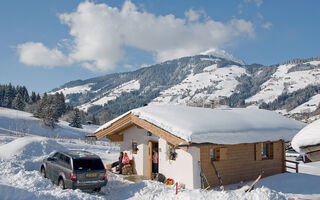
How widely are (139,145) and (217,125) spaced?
5.31 meters

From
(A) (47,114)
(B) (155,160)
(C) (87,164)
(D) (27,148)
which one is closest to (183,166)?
(B) (155,160)

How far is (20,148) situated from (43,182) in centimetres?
888

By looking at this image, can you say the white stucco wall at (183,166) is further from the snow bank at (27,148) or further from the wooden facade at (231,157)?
the snow bank at (27,148)

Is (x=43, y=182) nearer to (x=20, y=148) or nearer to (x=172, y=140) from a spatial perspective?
(x=172, y=140)

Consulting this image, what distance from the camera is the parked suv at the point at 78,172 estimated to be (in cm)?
1106

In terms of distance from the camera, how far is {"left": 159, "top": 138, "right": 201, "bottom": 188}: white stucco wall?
12.5 metres

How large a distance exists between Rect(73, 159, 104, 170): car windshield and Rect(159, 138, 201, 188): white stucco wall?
3806 mm

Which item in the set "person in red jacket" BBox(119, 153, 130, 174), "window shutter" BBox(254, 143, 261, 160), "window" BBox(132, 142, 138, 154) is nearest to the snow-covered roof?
"window shutter" BBox(254, 143, 261, 160)

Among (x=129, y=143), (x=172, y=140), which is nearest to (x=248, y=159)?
(x=172, y=140)

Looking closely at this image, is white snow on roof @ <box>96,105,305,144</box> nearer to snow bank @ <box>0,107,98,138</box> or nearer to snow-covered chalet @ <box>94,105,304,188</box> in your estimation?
snow-covered chalet @ <box>94,105,304,188</box>

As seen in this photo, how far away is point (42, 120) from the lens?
64.2 m

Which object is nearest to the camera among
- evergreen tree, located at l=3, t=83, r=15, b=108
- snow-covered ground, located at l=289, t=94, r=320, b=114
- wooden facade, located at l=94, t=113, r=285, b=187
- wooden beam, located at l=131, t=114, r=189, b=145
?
wooden beam, located at l=131, t=114, r=189, b=145

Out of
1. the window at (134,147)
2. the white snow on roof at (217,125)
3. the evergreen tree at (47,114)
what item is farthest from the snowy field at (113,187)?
the evergreen tree at (47,114)

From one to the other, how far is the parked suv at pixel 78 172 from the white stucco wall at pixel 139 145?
4353 mm
